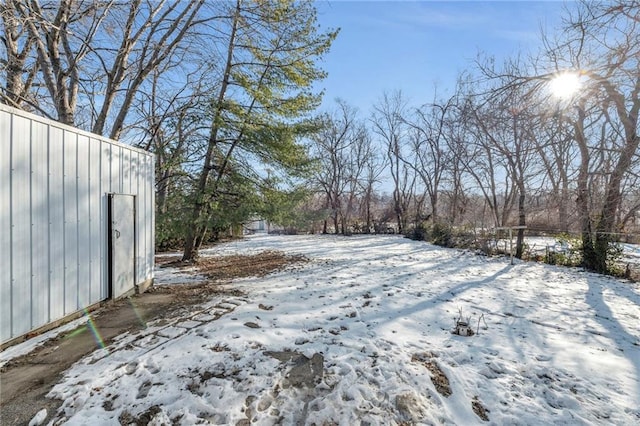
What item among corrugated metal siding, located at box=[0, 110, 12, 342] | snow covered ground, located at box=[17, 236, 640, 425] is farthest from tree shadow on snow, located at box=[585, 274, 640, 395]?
corrugated metal siding, located at box=[0, 110, 12, 342]

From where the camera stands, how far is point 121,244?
4152 millimetres

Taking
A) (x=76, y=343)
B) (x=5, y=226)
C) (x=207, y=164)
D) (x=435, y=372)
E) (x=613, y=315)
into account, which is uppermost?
(x=207, y=164)

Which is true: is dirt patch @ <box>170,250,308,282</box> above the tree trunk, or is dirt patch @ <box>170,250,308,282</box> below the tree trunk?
below

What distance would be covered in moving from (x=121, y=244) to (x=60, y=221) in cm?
107

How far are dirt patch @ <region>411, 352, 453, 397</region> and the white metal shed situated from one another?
3.75 m

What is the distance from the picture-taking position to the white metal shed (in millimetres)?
2619

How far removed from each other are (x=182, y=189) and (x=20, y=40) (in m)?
6.40

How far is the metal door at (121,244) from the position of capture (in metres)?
3.94

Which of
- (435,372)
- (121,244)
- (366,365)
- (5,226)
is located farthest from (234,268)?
(435,372)

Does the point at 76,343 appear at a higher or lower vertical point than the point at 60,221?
lower

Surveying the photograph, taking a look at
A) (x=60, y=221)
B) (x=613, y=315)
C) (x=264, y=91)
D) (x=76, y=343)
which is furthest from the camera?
(x=264, y=91)

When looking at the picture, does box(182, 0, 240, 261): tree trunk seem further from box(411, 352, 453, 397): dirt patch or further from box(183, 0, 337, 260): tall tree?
box(411, 352, 453, 397): dirt patch

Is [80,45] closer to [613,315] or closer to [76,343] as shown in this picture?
[76,343]

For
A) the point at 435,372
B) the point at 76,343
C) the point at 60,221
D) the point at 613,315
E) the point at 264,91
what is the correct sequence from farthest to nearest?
the point at 264,91 < the point at 613,315 < the point at 60,221 < the point at 76,343 < the point at 435,372
